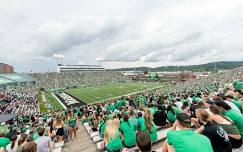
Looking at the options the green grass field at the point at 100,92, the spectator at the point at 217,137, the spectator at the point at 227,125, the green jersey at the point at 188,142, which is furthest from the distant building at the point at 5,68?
the green jersey at the point at 188,142

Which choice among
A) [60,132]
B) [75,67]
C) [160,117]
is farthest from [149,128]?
[75,67]

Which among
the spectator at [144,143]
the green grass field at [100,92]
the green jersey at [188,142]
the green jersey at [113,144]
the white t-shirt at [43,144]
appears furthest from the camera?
the green grass field at [100,92]

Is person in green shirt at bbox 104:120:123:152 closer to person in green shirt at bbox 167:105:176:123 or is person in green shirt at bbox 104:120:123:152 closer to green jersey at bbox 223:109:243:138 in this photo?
green jersey at bbox 223:109:243:138

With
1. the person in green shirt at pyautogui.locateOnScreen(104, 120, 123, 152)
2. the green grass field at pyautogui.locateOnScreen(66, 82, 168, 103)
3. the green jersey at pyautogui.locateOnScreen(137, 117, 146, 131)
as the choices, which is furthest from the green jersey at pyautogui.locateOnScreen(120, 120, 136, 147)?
the green grass field at pyautogui.locateOnScreen(66, 82, 168, 103)

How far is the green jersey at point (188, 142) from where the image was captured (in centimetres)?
314

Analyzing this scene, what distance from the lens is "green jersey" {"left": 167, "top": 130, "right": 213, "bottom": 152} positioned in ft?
10.3

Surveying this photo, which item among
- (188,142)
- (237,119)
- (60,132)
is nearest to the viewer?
(188,142)

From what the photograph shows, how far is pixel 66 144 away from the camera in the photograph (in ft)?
31.8

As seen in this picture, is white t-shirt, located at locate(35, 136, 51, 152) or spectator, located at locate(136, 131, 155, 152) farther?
white t-shirt, located at locate(35, 136, 51, 152)

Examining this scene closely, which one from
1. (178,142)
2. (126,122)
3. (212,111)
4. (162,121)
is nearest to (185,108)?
(162,121)

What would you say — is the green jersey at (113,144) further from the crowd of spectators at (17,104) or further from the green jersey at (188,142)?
the crowd of spectators at (17,104)

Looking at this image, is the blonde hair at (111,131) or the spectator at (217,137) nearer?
the spectator at (217,137)

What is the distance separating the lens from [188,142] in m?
3.19

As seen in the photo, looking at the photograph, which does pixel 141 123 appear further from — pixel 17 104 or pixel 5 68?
pixel 5 68
